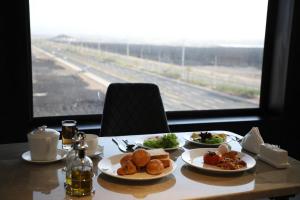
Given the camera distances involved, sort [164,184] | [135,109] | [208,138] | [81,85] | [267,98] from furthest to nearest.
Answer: [267,98] → [81,85] → [135,109] → [208,138] → [164,184]

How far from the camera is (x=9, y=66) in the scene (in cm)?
230

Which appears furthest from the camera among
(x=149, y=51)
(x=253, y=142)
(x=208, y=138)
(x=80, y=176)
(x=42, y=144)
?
(x=149, y=51)

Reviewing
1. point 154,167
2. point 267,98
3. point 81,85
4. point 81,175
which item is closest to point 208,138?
point 154,167

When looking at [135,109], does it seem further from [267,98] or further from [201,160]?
[267,98]

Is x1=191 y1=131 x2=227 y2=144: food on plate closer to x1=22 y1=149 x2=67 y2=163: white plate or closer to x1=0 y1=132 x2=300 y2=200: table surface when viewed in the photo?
x1=0 y1=132 x2=300 y2=200: table surface

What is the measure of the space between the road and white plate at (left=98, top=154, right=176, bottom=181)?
4.52 ft

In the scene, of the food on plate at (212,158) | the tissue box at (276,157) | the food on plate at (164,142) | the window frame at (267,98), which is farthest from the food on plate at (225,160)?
the window frame at (267,98)

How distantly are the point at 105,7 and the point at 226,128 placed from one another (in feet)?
4.37

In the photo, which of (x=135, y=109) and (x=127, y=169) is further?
Answer: (x=135, y=109)

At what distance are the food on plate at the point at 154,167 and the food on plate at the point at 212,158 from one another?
197 mm

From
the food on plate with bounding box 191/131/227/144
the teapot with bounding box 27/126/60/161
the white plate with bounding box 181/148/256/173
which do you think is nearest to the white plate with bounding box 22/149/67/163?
the teapot with bounding box 27/126/60/161

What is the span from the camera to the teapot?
51.1 inches

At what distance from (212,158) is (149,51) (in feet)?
5.43

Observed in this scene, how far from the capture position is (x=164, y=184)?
117cm
